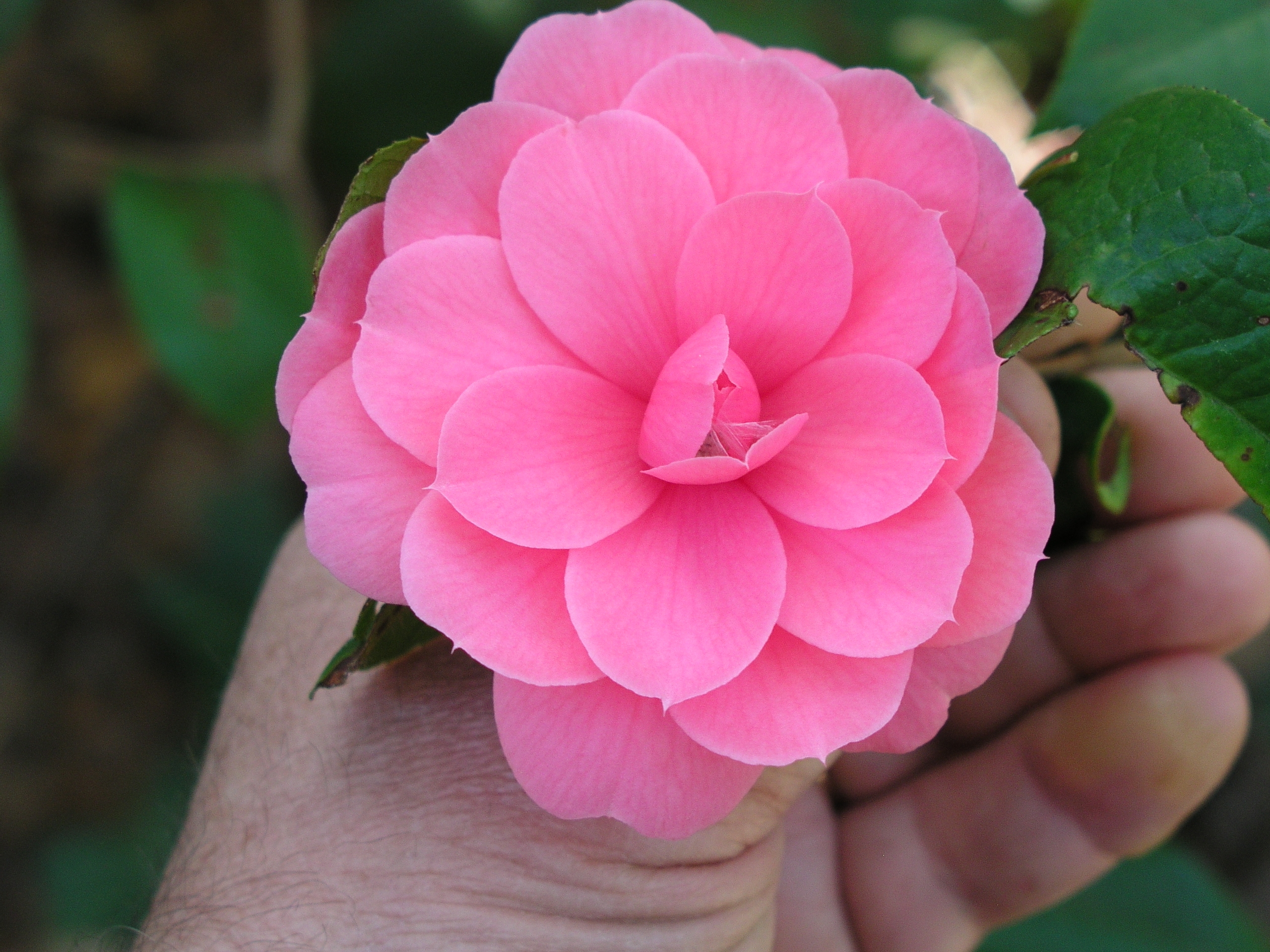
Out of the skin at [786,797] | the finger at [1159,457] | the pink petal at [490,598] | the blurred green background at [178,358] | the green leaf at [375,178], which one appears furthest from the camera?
the blurred green background at [178,358]

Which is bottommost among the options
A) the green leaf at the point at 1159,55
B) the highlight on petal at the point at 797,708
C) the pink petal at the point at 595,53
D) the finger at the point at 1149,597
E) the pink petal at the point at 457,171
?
the finger at the point at 1149,597

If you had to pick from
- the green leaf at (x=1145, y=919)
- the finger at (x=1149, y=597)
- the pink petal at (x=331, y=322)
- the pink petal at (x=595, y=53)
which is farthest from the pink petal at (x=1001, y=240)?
the green leaf at (x=1145, y=919)

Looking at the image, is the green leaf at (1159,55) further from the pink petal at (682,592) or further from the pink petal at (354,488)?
the pink petal at (354,488)

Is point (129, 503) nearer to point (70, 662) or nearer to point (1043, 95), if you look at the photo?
point (70, 662)

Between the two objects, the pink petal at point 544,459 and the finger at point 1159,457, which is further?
the finger at point 1159,457

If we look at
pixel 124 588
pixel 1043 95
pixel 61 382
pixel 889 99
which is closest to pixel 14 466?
pixel 61 382

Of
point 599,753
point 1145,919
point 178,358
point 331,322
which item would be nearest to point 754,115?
point 331,322
